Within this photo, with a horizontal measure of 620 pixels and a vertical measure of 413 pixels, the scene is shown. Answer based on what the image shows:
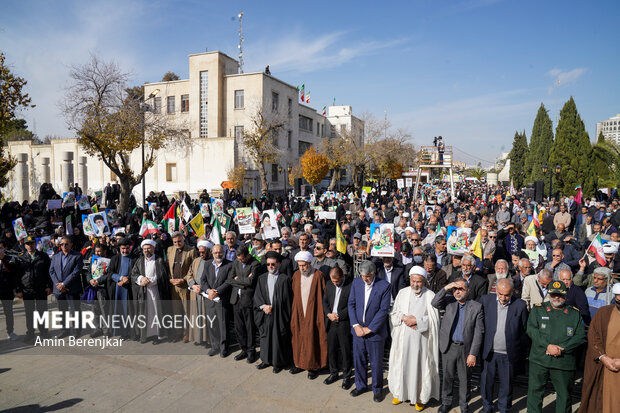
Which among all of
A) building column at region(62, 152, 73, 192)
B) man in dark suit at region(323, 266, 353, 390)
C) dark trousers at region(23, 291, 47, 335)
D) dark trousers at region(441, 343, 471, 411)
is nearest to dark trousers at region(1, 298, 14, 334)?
dark trousers at region(23, 291, 47, 335)

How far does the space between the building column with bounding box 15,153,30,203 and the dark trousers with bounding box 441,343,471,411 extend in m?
41.0

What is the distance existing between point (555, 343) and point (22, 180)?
142ft

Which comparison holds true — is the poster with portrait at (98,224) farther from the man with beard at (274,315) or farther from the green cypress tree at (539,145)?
the green cypress tree at (539,145)

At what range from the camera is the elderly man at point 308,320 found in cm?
593

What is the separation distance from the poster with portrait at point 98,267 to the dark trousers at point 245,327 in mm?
2787

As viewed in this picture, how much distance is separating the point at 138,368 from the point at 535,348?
560 centimetres

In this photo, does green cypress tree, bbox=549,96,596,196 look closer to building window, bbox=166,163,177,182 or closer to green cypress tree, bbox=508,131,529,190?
green cypress tree, bbox=508,131,529,190

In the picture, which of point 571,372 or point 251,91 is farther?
point 251,91

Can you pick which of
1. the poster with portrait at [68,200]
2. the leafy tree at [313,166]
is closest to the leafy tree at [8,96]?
the poster with portrait at [68,200]

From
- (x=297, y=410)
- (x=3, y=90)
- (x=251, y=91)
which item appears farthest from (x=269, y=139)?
(x=297, y=410)

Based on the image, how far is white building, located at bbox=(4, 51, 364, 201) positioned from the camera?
36594mm

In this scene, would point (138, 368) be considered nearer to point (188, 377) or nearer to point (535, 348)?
point (188, 377)

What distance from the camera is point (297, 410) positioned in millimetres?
5125

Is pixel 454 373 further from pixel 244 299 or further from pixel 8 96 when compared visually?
pixel 8 96
